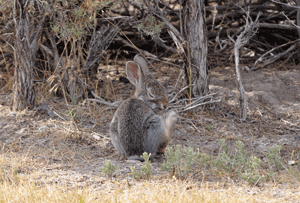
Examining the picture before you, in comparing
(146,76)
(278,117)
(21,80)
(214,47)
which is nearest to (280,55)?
(214,47)

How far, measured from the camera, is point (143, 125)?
16.1ft

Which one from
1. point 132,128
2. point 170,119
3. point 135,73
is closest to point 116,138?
point 132,128

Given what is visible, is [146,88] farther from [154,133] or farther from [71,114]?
[71,114]

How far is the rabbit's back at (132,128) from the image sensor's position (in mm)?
4836

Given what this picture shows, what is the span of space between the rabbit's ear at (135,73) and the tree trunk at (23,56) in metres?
1.82

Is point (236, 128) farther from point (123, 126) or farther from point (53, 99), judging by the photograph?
point (53, 99)

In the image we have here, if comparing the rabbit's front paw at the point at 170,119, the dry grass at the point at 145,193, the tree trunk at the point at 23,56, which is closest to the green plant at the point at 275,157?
Answer: the dry grass at the point at 145,193

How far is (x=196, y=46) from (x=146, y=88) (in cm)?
→ 186

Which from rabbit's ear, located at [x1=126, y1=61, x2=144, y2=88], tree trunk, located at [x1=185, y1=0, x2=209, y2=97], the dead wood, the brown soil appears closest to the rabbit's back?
the brown soil

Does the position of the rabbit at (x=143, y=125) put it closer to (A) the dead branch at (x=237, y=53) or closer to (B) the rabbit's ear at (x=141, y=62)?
(B) the rabbit's ear at (x=141, y=62)

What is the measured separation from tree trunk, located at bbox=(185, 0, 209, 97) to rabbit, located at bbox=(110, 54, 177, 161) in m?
1.63

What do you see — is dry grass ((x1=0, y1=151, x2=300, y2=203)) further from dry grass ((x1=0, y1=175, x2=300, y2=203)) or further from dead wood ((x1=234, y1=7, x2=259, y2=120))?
dead wood ((x1=234, y1=7, x2=259, y2=120))

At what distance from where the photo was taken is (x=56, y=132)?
19.0 ft

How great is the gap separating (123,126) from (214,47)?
16.0 feet
